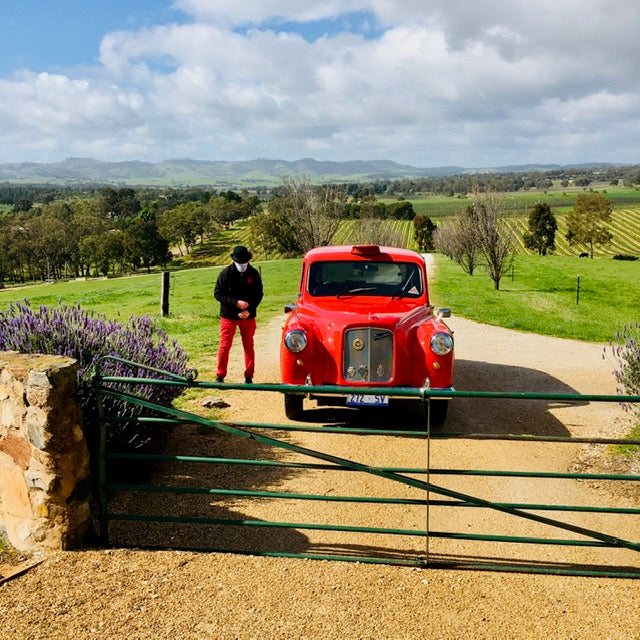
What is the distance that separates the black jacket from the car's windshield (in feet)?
2.62

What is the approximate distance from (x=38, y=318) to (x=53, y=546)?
2934 mm

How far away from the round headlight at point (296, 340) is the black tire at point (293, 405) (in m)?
0.57

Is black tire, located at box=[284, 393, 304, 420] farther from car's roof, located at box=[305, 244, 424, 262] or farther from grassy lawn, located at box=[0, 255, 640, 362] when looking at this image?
grassy lawn, located at box=[0, 255, 640, 362]

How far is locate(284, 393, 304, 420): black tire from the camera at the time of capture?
24.3 feet

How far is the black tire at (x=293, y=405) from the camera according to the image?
24.3 feet

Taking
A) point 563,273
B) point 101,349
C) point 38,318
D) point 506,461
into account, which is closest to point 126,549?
point 101,349

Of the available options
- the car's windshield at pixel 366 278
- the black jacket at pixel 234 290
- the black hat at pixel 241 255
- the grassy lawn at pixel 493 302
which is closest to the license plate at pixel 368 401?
the car's windshield at pixel 366 278

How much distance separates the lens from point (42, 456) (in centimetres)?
404

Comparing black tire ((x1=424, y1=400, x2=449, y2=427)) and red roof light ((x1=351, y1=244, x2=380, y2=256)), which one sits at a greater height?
red roof light ((x1=351, y1=244, x2=380, y2=256))

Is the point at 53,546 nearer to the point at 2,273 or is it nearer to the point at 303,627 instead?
the point at 303,627

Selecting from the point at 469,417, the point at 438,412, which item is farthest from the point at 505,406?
the point at 438,412

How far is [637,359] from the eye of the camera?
24.5ft

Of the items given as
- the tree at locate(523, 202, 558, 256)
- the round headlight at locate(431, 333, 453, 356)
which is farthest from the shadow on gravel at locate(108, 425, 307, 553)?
the tree at locate(523, 202, 558, 256)

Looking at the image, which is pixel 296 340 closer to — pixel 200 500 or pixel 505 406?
pixel 200 500
